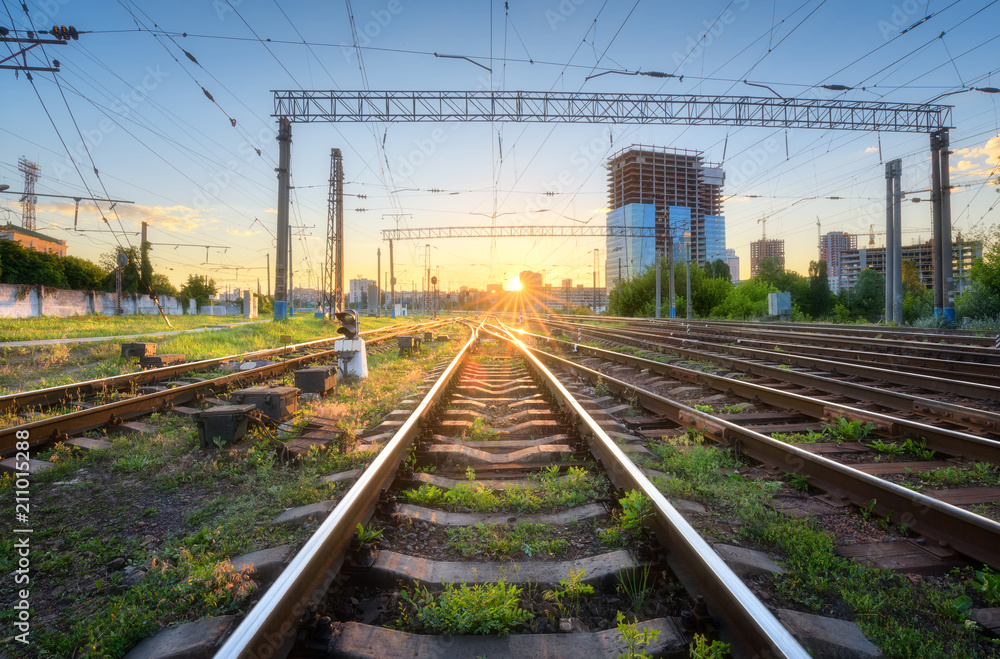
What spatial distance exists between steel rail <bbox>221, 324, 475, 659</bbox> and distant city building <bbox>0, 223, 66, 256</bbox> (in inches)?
3339

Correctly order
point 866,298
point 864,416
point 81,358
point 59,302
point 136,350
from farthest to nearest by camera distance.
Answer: point 866,298 < point 59,302 < point 81,358 < point 136,350 < point 864,416

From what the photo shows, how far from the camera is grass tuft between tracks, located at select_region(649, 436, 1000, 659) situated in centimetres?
191

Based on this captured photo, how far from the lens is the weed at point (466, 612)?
6.20 feet

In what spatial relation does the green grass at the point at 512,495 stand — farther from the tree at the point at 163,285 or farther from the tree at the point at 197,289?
the tree at the point at 197,289

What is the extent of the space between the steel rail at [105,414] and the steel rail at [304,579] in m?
3.80

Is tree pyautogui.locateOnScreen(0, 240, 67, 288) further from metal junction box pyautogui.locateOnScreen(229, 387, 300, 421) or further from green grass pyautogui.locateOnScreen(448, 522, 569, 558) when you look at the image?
green grass pyautogui.locateOnScreen(448, 522, 569, 558)

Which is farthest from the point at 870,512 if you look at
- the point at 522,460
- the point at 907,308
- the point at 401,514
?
the point at 907,308

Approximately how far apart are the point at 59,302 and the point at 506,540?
48.2 meters

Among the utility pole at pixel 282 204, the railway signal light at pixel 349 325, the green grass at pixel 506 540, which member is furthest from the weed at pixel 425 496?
the utility pole at pixel 282 204

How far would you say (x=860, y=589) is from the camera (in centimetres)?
225

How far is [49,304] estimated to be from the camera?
117ft

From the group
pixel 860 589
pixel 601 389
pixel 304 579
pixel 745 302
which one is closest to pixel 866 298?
pixel 745 302

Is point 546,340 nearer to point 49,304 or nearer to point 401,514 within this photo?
point 401,514

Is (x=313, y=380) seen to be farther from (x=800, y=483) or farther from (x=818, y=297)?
(x=818, y=297)
